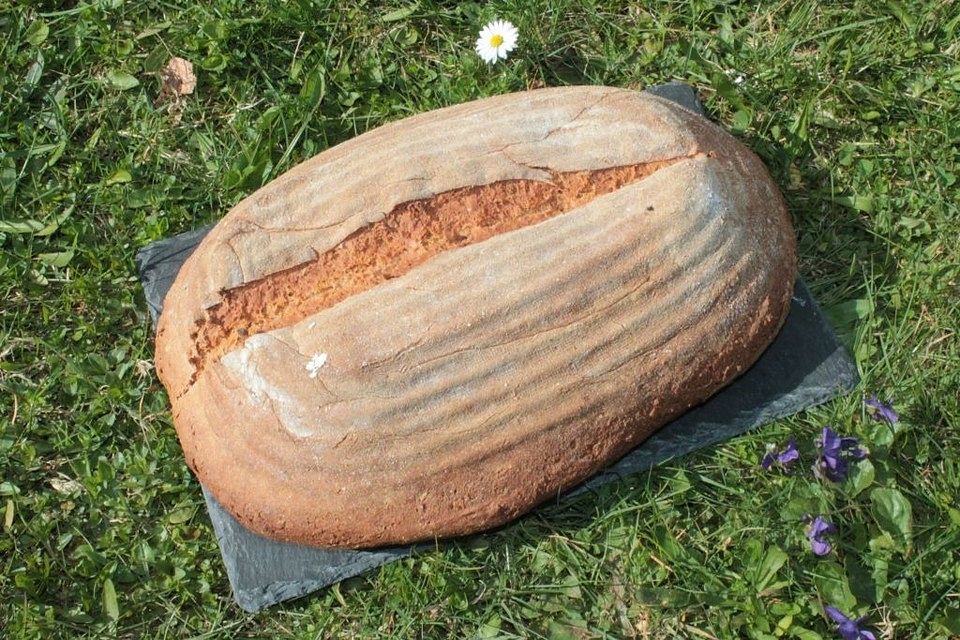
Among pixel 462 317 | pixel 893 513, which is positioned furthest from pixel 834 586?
pixel 462 317

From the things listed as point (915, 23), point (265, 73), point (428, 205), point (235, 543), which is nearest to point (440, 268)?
point (428, 205)

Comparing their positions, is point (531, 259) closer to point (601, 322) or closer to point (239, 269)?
point (601, 322)

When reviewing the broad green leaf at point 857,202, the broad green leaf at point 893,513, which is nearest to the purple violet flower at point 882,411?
the broad green leaf at point 893,513

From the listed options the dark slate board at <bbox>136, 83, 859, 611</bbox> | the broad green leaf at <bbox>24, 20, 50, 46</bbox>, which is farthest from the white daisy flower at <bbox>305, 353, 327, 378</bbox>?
the broad green leaf at <bbox>24, 20, 50, 46</bbox>

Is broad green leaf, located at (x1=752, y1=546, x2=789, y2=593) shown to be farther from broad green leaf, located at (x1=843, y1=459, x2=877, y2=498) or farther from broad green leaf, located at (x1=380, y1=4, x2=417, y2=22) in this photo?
broad green leaf, located at (x1=380, y1=4, x2=417, y2=22)

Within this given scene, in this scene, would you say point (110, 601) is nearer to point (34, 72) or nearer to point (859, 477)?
point (34, 72)
